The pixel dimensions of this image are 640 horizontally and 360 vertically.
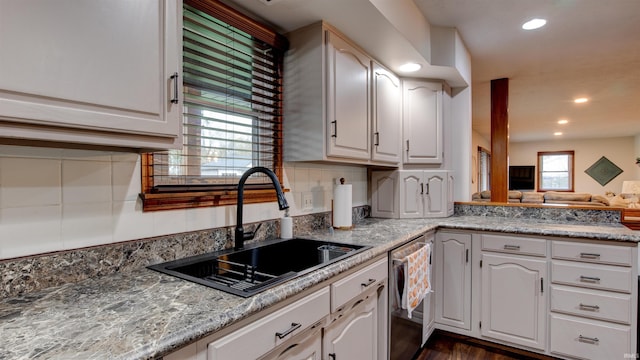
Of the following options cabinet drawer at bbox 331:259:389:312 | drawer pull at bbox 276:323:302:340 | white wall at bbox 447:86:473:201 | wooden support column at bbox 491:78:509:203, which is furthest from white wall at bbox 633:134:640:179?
drawer pull at bbox 276:323:302:340

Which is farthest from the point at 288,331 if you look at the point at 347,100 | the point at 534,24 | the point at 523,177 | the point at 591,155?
the point at 591,155

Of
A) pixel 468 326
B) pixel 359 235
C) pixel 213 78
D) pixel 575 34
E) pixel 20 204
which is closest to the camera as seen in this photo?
pixel 20 204

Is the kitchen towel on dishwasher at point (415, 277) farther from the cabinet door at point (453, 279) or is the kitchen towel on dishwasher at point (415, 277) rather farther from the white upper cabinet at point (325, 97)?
the white upper cabinet at point (325, 97)

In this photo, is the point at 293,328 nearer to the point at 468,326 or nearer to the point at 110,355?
the point at 110,355

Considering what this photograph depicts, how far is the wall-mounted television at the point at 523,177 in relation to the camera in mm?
10164

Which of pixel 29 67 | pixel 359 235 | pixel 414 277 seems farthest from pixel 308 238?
pixel 29 67

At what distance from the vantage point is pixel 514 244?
227cm

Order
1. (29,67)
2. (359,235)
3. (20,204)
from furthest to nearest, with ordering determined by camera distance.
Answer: (359,235), (20,204), (29,67)

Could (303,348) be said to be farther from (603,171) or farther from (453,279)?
(603,171)

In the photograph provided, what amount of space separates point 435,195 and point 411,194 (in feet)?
0.72

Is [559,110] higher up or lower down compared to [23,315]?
higher up

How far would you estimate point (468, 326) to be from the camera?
7.98 feet

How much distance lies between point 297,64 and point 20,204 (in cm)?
142

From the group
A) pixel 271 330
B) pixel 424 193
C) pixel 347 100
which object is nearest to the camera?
pixel 271 330
